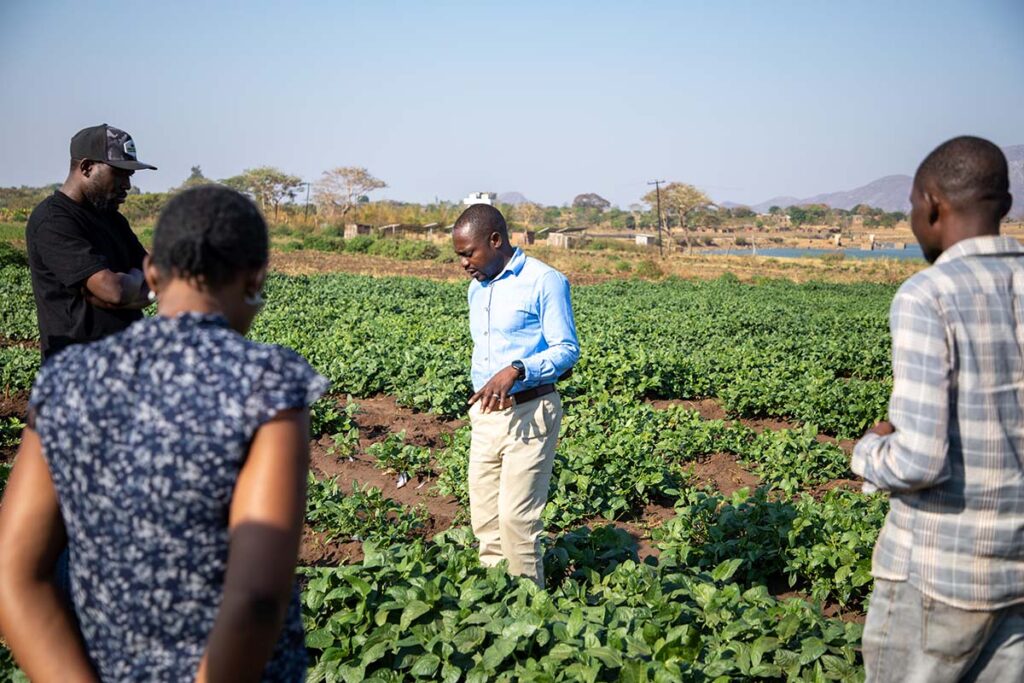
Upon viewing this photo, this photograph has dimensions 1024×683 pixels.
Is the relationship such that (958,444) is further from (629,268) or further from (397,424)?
(629,268)

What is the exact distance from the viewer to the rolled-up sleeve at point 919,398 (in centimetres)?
211

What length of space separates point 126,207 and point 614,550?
70.6 metres

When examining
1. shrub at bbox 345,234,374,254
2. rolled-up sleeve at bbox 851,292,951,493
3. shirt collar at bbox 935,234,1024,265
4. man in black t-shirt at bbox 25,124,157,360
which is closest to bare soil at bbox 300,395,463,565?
man in black t-shirt at bbox 25,124,157,360

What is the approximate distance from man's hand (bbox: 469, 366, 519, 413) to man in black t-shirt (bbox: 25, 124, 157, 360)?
58.5 inches

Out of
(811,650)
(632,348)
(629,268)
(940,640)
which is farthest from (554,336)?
(629,268)

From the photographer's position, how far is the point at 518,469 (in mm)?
3998

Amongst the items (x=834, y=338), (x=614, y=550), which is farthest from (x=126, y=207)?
(x=614, y=550)

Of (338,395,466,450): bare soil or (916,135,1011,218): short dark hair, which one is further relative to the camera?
(338,395,466,450): bare soil

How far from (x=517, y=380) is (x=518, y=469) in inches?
17.5

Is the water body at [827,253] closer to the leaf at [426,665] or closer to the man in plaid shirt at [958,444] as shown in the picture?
the leaf at [426,665]

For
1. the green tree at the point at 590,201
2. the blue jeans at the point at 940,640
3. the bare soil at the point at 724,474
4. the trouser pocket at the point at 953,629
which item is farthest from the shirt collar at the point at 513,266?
the green tree at the point at 590,201

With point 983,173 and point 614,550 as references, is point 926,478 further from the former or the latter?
point 614,550

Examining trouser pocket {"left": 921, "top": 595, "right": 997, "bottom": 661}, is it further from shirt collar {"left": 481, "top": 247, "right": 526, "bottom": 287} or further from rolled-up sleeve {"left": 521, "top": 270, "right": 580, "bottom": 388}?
shirt collar {"left": 481, "top": 247, "right": 526, "bottom": 287}

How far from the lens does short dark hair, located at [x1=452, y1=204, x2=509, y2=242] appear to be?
4.01 m
